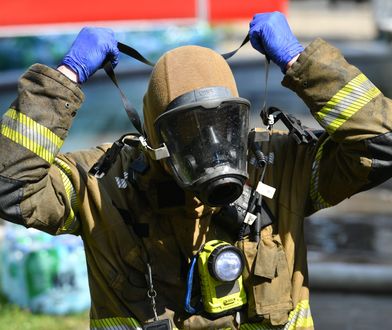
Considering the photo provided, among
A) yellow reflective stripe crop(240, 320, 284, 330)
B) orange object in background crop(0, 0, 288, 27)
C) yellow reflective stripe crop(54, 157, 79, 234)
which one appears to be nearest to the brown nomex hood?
yellow reflective stripe crop(54, 157, 79, 234)

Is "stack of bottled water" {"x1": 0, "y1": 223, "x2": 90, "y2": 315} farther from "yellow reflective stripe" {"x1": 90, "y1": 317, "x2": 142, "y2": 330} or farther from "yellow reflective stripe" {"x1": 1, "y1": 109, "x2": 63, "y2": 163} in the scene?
"yellow reflective stripe" {"x1": 1, "y1": 109, "x2": 63, "y2": 163}

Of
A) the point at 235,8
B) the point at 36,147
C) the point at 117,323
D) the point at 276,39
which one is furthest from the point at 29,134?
the point at 235,8

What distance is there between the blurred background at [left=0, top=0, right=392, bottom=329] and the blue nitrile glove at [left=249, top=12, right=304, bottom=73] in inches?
6.0

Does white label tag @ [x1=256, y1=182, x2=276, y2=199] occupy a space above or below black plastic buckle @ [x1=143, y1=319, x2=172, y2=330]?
above

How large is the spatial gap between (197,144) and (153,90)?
0.24m

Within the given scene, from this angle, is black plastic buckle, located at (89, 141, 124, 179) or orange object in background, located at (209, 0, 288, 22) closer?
black plastic buckle, located at (89, 141, 124, 179)

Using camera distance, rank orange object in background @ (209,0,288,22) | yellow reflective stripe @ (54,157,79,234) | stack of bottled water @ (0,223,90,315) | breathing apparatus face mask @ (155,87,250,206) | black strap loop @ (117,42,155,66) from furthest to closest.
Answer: orange object in background @ (209,0,288,22) → stack of bottled water @ (0,223,90,315) → black strap loop @ (117,42,155,66) → yellow reflective stripe @ (54,157,79,234) → breathing apparatus face mask @ (155,87,250,206)

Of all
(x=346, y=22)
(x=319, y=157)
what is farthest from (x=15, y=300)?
(x=346, y=22)

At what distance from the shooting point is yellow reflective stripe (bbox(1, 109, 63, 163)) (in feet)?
8.58

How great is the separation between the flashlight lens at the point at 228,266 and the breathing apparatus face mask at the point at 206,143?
19cm

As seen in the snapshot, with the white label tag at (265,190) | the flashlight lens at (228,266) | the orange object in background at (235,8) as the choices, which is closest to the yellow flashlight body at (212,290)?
the flashlight lens at (228,266)

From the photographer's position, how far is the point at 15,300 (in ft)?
18.7

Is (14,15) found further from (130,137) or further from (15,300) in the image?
(130,137)

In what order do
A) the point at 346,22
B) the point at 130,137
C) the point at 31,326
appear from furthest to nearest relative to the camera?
1. the point at 346,22
2. the point at 31,326
3. the point at 130,137
